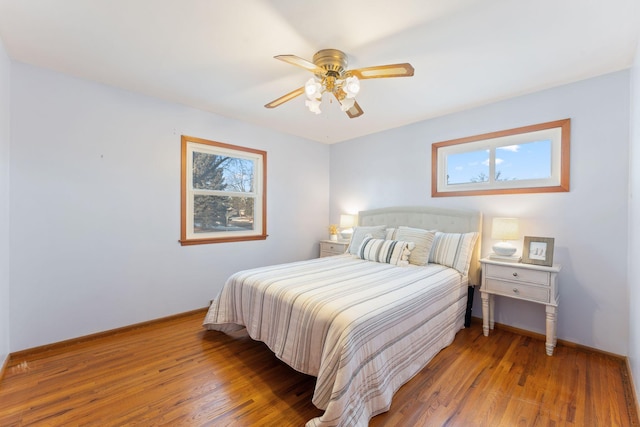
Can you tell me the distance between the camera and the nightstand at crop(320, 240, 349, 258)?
4113mm

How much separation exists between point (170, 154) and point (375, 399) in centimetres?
304

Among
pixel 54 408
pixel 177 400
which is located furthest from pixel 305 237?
pixel 54 408

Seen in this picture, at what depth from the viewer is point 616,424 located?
158cm

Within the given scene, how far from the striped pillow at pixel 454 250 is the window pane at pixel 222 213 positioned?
2.43m

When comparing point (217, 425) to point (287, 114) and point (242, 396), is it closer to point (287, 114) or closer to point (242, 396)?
point (242, 396)

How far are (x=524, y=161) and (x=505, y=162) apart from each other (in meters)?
0.17

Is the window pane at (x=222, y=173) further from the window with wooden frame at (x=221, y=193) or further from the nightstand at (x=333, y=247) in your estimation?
the nightstand at (x=333, y=247)

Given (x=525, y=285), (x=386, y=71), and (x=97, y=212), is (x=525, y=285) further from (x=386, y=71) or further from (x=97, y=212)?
(x=97, y=212)

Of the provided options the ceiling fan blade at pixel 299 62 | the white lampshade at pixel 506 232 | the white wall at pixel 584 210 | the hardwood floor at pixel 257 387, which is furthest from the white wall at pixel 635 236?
the ceiling fan blade at pixel 299 62

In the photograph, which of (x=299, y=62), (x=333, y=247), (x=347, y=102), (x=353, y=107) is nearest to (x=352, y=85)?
(x=347, y=102)

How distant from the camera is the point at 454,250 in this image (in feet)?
9.36

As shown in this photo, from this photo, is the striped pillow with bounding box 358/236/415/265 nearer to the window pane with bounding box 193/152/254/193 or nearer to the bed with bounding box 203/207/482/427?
the bed with bounding box 203/207/482/427

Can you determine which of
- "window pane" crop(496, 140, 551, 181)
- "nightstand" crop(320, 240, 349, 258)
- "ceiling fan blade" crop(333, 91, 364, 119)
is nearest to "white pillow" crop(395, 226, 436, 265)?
"window pane" crop(496, 140, 551, 181)

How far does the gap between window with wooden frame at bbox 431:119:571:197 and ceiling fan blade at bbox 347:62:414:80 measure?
1796mm
